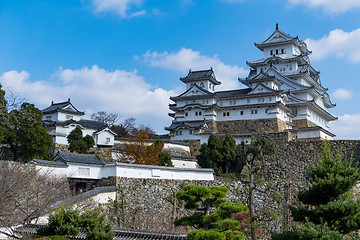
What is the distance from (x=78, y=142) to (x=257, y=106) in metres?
16.7

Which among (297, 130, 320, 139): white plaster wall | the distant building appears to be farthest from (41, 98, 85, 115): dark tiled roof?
(297, 130, 320, 139): white plaster wall

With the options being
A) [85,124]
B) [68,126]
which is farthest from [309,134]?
[68,126]

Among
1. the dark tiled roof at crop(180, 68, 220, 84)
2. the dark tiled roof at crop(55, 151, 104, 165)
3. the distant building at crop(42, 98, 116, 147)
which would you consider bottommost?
the dark tiled roof at crop(55, 151, 104, 165)

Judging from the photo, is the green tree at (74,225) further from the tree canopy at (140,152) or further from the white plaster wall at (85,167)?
the tree canopy at (140,152)

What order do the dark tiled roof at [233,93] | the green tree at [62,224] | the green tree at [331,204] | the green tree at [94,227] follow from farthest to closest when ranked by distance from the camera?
the dark tiled roof at [233,93] → the green tree at [62,224] → the green tree at [94,227] → the green tree at [331,204]

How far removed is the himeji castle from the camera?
32812 millimetres

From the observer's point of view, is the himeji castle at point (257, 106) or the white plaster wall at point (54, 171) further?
the himeji castle at point (257, 106)

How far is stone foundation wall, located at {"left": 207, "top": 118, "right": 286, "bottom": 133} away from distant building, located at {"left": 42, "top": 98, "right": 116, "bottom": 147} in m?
10.6

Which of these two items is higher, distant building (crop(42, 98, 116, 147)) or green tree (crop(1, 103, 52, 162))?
distant building (crop(42, 98, 116, 147))

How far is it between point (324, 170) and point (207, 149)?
1845 centimetres

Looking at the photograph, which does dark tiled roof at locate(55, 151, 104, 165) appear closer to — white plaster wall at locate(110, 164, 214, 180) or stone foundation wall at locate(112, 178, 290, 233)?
white plaster wall at locate(110, 164, 214, 180)

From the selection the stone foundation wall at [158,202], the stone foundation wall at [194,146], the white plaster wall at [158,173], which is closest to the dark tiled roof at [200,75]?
the stone foundation wall at [194,146]

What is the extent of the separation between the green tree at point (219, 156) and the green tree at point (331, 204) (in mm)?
17350

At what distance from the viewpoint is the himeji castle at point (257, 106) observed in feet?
108
